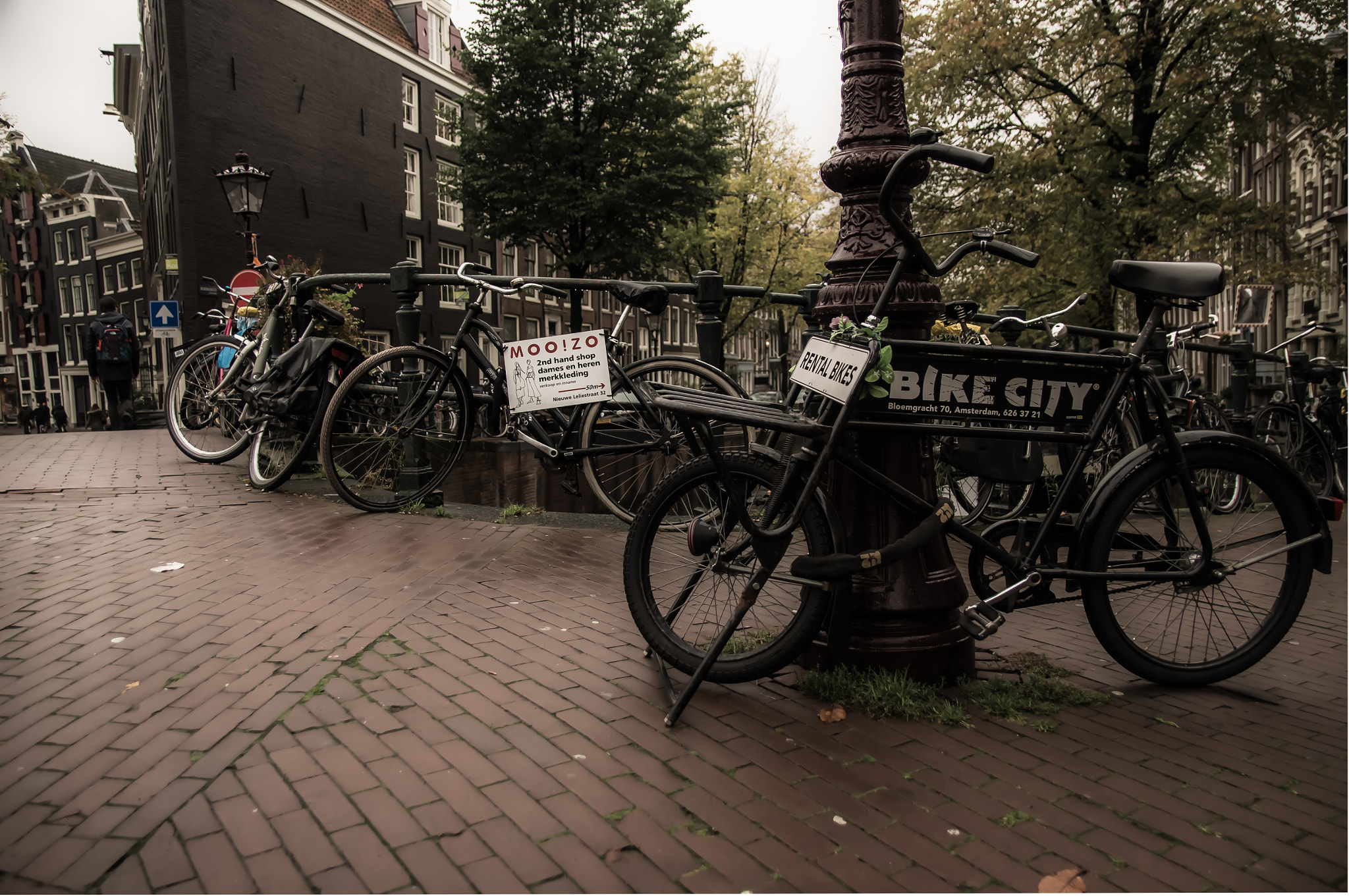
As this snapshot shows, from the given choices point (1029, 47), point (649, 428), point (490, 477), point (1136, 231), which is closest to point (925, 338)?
point (649, 428)

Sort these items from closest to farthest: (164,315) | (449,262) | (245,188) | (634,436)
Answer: (634,436), (245,188), (164,315), (449,262)

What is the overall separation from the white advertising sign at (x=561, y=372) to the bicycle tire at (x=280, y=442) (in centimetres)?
156

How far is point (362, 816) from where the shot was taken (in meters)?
2.07

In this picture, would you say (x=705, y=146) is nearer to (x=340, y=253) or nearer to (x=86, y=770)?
(x=340, y=253)

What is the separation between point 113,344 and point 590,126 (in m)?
13.1

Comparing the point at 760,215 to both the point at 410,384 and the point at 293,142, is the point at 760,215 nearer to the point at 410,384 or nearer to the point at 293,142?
the point at 293,142

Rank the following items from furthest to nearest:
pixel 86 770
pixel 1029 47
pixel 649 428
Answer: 1. pixel 1029 47
2. pixel 649 428
3. pixel 86 770

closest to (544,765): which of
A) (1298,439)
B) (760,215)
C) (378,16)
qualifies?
(1298,439)

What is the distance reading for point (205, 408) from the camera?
7.38m

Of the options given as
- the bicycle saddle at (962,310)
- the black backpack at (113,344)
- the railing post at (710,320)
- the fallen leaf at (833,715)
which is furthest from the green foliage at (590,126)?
the fallen leaf at (833,715)

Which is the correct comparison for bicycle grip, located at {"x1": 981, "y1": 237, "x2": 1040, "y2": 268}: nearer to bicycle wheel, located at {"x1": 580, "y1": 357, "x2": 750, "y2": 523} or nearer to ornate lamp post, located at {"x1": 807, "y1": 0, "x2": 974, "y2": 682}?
ornate lamp post, located at {"x1": 807, "y1": 0, "x2": 974, "y2": 682}

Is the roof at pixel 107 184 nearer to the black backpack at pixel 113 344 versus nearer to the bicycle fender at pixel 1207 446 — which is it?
the black backpack at pixel 113 344

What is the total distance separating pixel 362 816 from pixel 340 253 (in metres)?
29.5

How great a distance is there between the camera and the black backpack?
1395 cm
